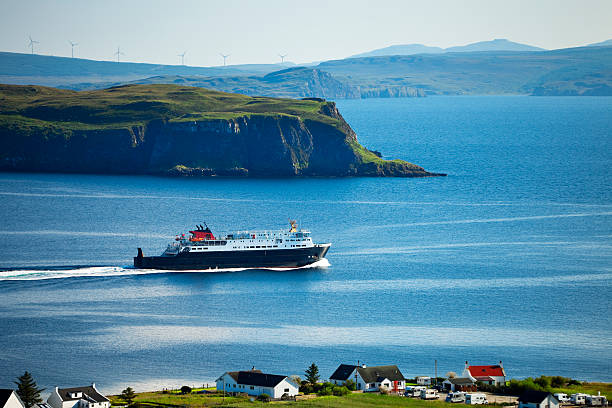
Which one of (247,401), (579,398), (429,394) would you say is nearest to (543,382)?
(579,398)

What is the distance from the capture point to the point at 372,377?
217 ft

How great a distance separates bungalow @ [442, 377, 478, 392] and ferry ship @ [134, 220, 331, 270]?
152 feet

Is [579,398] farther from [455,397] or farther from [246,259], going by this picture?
[246,259]

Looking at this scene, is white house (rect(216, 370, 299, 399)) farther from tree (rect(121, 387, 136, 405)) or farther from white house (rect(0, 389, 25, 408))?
white house (rect(0, 389, 25, 408))

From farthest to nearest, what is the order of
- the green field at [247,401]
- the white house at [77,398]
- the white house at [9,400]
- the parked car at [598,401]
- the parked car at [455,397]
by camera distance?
the parked car at [455,397]
the parked car at [598,401]
the green field at [247,401]
the white house at [77,398]
the white house at [9,400]

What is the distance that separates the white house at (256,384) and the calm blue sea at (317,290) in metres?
3.75

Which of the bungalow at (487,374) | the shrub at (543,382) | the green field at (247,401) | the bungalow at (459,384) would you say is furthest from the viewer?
the bungalow at (487,374)

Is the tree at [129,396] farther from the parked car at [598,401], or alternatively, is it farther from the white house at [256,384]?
the parked car at [598,401]

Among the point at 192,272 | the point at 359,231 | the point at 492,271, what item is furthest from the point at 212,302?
the point at 359,231

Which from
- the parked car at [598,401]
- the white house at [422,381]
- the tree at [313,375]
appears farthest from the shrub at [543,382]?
the tree at [313,375]

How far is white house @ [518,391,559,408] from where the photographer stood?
60188 millimetres

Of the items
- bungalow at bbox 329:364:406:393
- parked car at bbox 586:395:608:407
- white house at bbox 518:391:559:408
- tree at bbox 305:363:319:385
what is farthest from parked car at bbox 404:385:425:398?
parked car at bbox 586:395:608:407

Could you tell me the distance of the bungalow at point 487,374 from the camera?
6731 cm

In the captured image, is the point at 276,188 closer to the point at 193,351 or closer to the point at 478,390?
the point at 193,351
